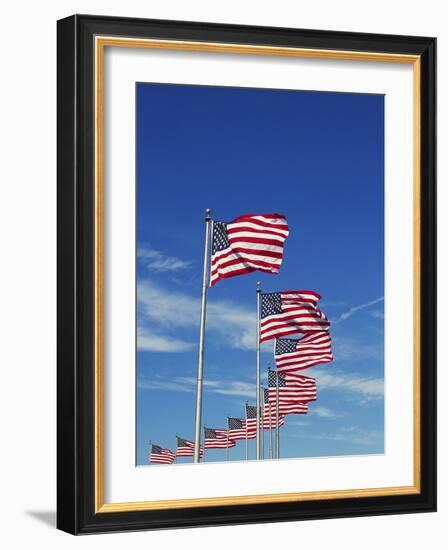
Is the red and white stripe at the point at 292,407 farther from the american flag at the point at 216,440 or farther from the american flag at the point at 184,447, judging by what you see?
the american flag at the point at 184,447

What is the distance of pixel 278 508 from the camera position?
619 cm

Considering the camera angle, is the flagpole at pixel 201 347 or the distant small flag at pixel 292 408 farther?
the distant small flag at pixel 292 408

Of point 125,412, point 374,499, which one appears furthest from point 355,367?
point 125,412

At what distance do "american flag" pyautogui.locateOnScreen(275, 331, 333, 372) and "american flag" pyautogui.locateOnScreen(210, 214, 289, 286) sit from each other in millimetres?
396

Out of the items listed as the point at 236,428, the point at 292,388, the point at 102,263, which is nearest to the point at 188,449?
the point at 236,428

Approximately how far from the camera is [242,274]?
6.26 metres

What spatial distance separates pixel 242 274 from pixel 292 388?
63 centimetres

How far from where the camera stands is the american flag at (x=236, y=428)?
6.11 meters

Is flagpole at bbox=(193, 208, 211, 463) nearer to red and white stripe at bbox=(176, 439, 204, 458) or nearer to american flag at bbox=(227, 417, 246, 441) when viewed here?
→ red and white stripe at bbox=(176, 439, 204, 458)

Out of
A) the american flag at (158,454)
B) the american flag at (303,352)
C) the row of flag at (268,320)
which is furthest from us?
the american flag at (303,352)

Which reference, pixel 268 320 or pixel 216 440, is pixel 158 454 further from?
pixel 268 320

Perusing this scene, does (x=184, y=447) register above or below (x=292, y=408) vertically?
below

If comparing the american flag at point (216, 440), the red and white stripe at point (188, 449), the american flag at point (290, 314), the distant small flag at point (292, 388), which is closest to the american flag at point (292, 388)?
the distant small flag at point (292, 388)

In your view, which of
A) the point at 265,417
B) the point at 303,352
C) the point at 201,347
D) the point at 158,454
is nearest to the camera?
the point at 158,454
